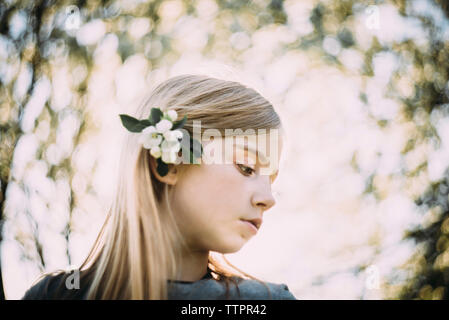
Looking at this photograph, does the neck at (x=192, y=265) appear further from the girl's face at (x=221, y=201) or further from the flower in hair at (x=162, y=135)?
the flower in hair at (x=162, y=135)

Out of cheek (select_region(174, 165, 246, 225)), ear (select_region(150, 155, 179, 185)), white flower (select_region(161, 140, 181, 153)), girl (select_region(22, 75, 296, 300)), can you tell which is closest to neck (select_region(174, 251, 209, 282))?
girl (select_region(22, 75, 296, 300))

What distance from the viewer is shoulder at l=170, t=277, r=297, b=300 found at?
4.58 feet

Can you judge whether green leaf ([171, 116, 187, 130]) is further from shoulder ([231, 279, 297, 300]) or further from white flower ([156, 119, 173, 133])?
shoulder ([231, 279, 297, 300])

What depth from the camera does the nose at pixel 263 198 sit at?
4.76 ft

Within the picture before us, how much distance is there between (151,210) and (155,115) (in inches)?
12.1

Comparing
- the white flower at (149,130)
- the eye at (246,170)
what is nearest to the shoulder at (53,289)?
the white flower at (149,130)

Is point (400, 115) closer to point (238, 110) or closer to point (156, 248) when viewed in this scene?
point (238, 110)

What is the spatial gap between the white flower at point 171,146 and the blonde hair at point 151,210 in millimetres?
122

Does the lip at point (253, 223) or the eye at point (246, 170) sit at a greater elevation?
the eye at point (246, 170)

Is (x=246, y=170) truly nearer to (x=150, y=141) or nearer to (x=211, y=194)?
(x=211, y=194)

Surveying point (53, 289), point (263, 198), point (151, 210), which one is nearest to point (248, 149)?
point (263, 198)

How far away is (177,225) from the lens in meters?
1.46

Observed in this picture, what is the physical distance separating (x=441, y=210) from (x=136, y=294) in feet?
10.2

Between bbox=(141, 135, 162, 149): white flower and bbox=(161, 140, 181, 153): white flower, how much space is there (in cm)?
3
